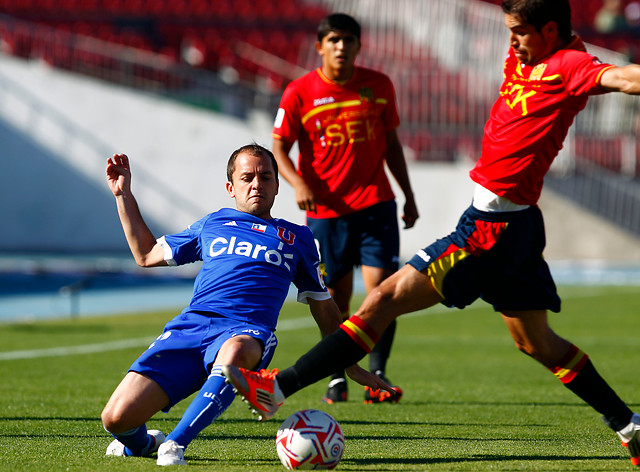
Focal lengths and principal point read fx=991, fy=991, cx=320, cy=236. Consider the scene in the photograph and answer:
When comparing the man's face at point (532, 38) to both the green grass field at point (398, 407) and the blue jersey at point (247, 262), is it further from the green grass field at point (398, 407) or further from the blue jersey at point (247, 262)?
the green grass field at point (398, 407)

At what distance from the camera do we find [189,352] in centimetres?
434

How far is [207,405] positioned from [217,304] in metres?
0.57

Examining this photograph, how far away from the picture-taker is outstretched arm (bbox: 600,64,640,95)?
386 centimetres

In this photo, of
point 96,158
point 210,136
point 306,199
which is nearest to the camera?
point 306,199

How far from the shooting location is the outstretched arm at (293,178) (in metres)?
5.95

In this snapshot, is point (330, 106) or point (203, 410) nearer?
point (203, 410)

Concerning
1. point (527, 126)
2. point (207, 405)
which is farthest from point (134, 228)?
point (527, 126)

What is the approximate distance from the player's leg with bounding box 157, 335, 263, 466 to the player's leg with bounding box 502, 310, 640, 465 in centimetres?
129

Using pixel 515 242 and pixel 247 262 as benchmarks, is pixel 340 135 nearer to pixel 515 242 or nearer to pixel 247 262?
pixel 247 262

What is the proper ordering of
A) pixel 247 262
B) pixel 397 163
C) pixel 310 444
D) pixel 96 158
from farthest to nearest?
pixel 96 158 < pixel 397 163 < pixel 247 262 < pixel 310 444

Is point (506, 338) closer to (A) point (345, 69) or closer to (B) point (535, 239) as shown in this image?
(A) point (345, 69)

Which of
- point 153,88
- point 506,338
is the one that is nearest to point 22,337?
point 506,338

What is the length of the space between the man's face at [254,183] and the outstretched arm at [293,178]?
1.25 meters

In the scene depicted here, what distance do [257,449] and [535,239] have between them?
162cm
